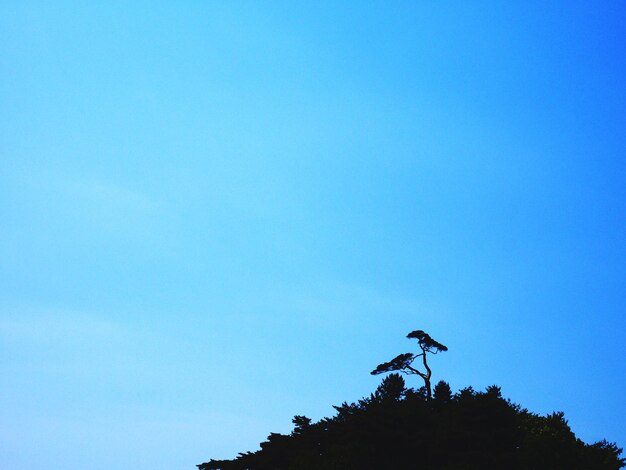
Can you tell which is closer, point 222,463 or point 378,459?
point 378,459

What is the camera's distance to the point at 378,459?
36781 millimetres

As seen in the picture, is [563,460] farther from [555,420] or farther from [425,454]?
[555,420]

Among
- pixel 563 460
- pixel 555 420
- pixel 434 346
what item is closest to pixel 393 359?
pixel 434 346

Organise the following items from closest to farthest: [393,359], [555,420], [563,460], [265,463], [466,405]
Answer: [563,460], [466,405], [265,463], [555,420], [393,359]

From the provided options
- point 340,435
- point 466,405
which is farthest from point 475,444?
point 340,435

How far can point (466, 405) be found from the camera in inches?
1532

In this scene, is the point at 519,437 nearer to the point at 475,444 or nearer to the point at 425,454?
the point at 475,444

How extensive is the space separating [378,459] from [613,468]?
688 inches

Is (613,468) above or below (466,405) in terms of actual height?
below

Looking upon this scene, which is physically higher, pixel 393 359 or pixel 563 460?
pixel 393 359

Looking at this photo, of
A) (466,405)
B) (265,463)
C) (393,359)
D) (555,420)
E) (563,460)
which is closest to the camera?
(563,460)

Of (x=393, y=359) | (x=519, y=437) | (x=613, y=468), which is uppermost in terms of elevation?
(x=393, y=359)

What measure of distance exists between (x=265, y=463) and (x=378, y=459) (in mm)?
10538

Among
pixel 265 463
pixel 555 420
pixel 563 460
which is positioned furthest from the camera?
pixel 555 420
